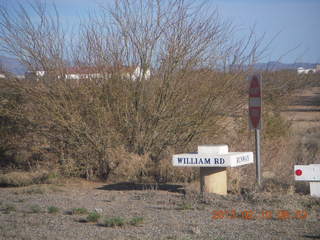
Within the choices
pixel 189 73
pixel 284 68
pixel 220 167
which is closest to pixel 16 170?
pixel 189 73

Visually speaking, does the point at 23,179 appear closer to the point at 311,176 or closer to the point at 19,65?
the point at 19,65

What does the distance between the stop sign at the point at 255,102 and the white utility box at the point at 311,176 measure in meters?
1.07

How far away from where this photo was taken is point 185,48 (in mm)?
12211

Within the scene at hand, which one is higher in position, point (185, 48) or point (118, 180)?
point (185, 48)

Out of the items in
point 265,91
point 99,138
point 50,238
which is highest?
point 265,91

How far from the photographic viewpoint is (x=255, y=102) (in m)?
9.99

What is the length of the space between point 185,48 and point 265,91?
2296mm

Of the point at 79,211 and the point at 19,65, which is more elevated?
the point at 19,65

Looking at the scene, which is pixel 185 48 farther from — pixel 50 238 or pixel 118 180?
pixel 50 238

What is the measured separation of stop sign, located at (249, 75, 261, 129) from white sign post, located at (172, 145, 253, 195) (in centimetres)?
59

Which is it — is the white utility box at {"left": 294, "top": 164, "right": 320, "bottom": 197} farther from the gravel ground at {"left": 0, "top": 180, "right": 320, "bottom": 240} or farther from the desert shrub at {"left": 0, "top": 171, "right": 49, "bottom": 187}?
the desert shrub at {"left": 0, "top": 171, "right": 49, "bottom": 187}

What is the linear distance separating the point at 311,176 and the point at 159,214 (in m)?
2.89
